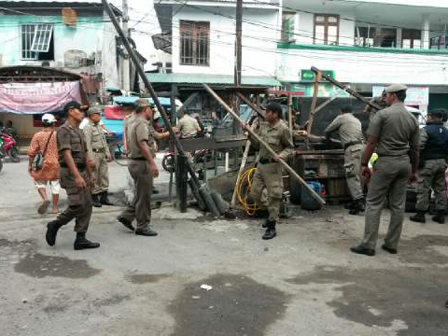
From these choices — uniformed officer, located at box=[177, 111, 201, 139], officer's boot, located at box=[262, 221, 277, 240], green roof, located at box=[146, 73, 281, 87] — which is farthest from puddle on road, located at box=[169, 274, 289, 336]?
green roof, located at box=[146, 73, 281, 87]

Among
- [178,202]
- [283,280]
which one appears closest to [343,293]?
[283,280]

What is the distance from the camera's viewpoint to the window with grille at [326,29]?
23469 millimetres

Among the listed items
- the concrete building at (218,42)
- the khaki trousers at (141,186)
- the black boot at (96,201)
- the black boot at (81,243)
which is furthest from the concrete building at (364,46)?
the black boot at (81,243)

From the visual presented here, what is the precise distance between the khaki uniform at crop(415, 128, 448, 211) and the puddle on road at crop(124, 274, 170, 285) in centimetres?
452

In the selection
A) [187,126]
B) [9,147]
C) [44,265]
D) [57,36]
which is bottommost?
[44,265]

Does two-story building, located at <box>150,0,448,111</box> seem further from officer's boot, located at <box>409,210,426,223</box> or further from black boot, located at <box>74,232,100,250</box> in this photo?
black boot, located at <box>74,232,100,250</box>

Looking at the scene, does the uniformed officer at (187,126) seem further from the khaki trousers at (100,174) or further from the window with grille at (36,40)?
the window with grille at (36,40)

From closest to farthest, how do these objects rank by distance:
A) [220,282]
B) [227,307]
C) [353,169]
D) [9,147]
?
[227,307] → [220,282] → [353,169] → [9,147]

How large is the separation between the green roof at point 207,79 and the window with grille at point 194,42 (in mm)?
869

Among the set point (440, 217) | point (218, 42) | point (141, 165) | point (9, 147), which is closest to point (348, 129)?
point (440, 217)

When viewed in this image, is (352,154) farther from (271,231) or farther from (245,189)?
(271,231)

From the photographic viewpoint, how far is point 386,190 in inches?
215

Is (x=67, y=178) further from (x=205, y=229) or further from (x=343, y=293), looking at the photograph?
(x=343, y=293)

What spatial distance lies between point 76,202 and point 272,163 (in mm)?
2562
